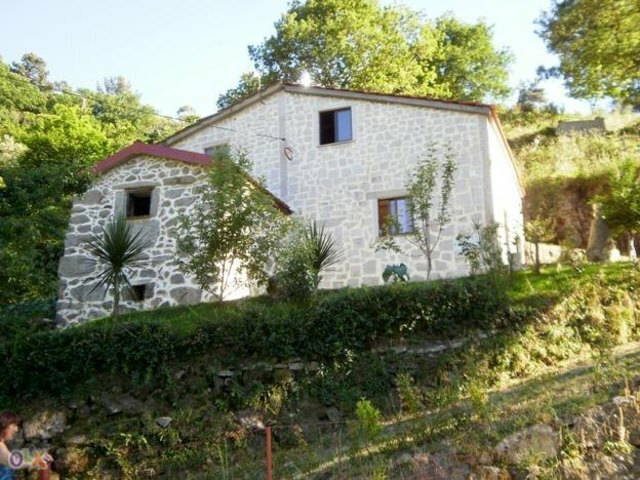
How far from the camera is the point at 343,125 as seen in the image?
17734mm

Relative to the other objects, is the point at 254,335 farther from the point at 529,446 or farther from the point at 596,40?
the point at 596,40

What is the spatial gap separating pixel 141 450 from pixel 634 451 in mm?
6758

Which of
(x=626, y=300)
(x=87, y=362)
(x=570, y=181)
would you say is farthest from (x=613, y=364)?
(x=570, y=181)

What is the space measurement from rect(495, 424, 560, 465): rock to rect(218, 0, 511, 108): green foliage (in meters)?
23.4

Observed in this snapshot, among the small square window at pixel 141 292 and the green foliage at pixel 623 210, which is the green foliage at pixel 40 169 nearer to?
the small square window at pixel 141 292

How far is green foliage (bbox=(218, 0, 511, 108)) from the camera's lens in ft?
97.6

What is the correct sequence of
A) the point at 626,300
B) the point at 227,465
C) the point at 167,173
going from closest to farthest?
1. the point at 227,465
2. the point at 626,300
3. the point at 167,173

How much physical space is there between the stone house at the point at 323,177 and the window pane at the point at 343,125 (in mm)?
32

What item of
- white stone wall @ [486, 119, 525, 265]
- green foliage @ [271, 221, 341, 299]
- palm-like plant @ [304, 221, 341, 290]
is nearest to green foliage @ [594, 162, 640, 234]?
white stone wall @ [486, 119, 525, 265]

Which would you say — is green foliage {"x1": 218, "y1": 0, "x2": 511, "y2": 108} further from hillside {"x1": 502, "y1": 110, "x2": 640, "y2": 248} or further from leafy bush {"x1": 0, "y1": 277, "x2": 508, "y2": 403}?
leafy bush {"x1": 0, "y1": 277, "x2": 508, "y2": 403}

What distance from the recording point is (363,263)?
16250 millimetres

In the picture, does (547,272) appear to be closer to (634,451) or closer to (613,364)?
(613,364)

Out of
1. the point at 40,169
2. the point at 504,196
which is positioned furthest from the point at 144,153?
the point at 40,169

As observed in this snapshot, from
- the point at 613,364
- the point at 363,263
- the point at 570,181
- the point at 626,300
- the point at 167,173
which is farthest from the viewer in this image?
the point at 570,181
